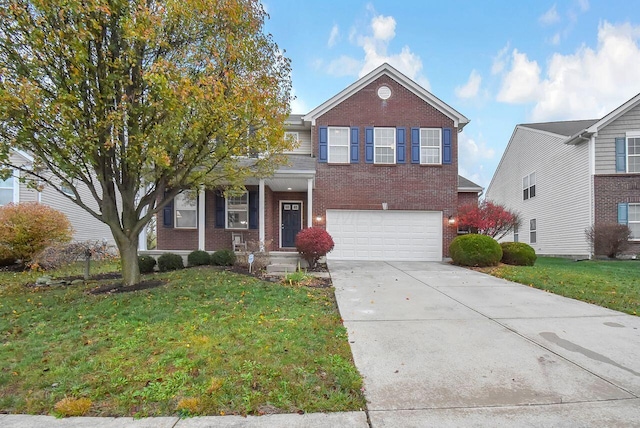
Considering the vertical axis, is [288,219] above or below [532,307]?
above

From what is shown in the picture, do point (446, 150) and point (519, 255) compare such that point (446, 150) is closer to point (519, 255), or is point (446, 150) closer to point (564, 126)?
point (519, 255)

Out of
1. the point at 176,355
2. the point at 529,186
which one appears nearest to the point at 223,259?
the point at 176,355

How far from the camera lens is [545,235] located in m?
17.1

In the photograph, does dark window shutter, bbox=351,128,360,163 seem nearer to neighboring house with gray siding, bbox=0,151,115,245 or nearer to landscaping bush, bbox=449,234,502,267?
landscaping bush, bbox=449,234,502,267

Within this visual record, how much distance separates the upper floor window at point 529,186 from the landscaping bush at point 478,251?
9630 mm

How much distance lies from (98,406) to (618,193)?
1789 cm

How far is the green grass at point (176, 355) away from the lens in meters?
2.69

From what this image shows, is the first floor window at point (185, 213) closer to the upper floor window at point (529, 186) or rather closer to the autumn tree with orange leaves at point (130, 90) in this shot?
the autumn tree with orange leaves at point (130, 90)

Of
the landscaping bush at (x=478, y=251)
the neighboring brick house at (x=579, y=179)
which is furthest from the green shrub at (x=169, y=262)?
the neighboring brick house at (x=579, y=179)

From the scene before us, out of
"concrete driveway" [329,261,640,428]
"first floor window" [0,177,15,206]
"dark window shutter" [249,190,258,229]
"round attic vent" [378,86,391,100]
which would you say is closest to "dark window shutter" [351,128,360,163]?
"round attic vent" [378,86,391,100]

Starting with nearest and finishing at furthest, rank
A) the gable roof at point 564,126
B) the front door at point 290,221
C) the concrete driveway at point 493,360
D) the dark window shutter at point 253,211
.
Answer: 1. the concrete driveway at point 493,360
2. the dark window shutter at point 253,211
3. the front door at point 290,221
4. the gable roof at point 564,126

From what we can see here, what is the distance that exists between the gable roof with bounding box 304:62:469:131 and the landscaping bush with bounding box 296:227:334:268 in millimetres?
5312

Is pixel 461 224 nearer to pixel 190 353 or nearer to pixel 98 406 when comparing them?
pixel 190 353

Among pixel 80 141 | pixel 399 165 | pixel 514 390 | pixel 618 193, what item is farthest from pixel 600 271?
pixel 80 141
